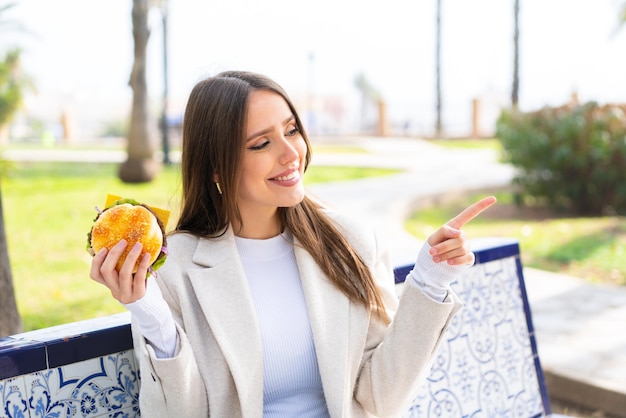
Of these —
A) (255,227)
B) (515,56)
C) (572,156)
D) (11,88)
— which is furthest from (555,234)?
(515,56)

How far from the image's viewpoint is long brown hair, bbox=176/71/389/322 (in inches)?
80.6

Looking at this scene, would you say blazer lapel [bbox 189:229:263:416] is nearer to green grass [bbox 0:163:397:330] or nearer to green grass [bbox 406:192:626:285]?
green grass [bbox 0:163:397:330]

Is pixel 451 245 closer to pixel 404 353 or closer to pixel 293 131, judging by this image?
pixel 404 353

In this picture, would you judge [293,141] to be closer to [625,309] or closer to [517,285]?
[517,285]

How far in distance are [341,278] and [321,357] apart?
0.23 metres

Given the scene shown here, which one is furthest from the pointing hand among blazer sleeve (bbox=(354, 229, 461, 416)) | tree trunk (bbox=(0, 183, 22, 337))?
tree trunk (bbox=(0, 183, 22, 337))

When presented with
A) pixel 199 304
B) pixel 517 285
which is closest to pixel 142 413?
pixel 199 304

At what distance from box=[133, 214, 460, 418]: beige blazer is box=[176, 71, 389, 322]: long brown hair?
0.04 metres

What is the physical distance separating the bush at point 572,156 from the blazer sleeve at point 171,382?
9.00 meters

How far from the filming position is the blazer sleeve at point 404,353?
2002 mm

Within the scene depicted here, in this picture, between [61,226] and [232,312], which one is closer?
[232,312]

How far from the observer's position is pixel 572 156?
10383 millimetres

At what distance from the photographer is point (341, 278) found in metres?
2.13

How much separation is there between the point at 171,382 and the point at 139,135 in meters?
12.9
